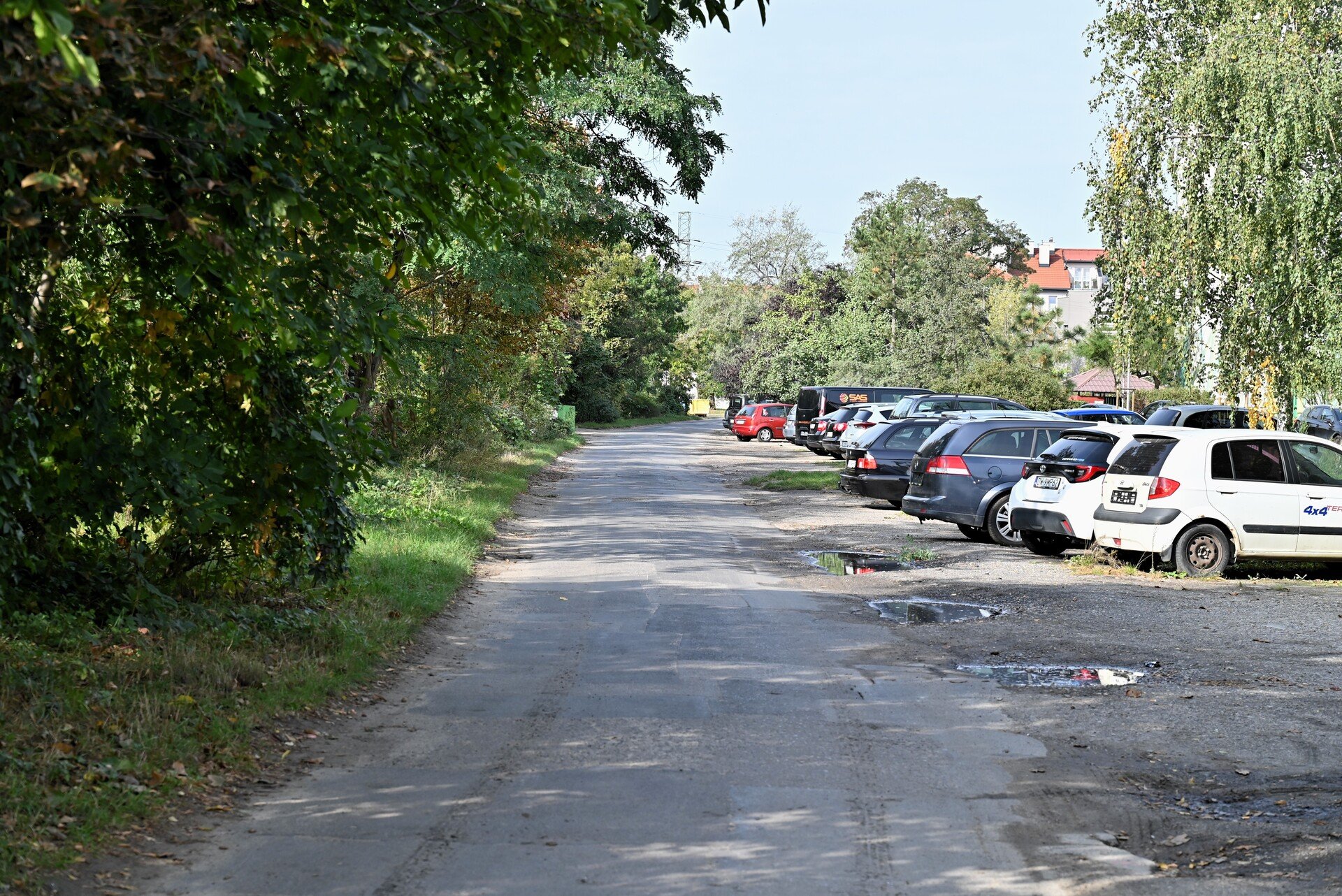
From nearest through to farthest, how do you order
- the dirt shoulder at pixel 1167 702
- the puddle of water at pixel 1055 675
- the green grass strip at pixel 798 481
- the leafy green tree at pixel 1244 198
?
1. the dirt shoulder at pixel 1167 702
2. the puddle of water at pixel 1055 675
3. the leafy green tree at pixel 1244 198
4. the green grass strip at pixel 798 481

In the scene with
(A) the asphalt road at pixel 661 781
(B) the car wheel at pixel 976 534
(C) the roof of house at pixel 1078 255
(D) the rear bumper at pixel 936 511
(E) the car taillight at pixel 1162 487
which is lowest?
(A) the asphalt road at pixel 661 781

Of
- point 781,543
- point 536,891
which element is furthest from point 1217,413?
point 536,891

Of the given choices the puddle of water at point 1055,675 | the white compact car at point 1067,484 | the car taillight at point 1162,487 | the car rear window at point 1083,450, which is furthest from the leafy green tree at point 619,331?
the puddle of water at point 1055,675

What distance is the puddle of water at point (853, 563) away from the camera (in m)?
15.8

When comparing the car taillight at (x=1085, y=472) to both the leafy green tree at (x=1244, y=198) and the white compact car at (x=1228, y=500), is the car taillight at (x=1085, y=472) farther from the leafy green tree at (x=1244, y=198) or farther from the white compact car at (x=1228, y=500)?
the leafy green tree at (x=1244, y=198)

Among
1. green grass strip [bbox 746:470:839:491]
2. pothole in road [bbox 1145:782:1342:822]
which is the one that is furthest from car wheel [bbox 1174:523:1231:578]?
green grass strip [bbox 746:470:839:491]

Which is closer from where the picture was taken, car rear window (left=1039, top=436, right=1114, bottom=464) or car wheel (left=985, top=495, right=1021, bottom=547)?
car rear window (left=1039, top=436, right=1114, bottom=464)

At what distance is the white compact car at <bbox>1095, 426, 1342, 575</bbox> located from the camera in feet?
47.1

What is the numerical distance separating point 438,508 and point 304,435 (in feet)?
35.9

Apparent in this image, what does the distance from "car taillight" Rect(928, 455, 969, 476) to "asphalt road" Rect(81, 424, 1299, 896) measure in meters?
6.96

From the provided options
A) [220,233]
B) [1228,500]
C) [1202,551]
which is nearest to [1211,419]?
[1202,551]

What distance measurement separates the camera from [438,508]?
19.5m

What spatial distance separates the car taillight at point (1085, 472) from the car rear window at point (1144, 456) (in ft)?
1.56

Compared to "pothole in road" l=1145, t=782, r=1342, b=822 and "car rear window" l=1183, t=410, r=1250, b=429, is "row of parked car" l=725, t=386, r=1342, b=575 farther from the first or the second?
"car rear window" l=1183, t=410, r=1250, b=429
